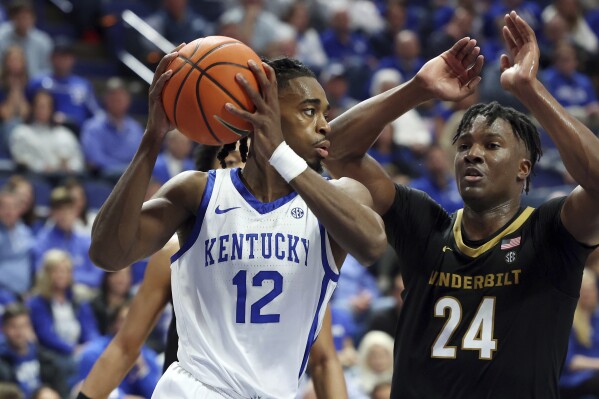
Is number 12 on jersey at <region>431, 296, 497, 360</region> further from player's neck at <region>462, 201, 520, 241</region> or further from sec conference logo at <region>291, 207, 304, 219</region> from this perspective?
sec conference logo at <region>291, 207, 304, 219</region>

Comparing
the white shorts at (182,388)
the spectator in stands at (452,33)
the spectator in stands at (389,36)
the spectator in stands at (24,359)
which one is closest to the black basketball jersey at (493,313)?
the white shorts at (182,388)

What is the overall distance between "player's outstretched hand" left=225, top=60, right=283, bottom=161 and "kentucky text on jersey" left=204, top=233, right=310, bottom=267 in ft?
1.28

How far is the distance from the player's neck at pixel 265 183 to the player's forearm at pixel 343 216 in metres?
0.42

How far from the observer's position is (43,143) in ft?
35.0

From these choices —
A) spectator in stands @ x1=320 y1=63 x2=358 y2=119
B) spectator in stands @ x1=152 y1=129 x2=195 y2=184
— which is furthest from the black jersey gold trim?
spectator in stands @ x1=320 y1=63 x2=358 y2=119

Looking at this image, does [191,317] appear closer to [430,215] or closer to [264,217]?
[264,217]

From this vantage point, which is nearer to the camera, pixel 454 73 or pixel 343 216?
pixel 343 216

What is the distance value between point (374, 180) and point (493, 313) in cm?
83

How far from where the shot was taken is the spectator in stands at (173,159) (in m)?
10.8

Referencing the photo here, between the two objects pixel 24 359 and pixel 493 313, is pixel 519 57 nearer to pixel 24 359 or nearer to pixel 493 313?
pixel 493 313

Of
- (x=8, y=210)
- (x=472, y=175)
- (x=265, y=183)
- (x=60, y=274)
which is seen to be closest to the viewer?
(x=265, y=183)

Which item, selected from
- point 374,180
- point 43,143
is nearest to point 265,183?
point 374,180

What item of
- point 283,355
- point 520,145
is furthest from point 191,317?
point 520,145

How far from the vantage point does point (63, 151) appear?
10812 mm
